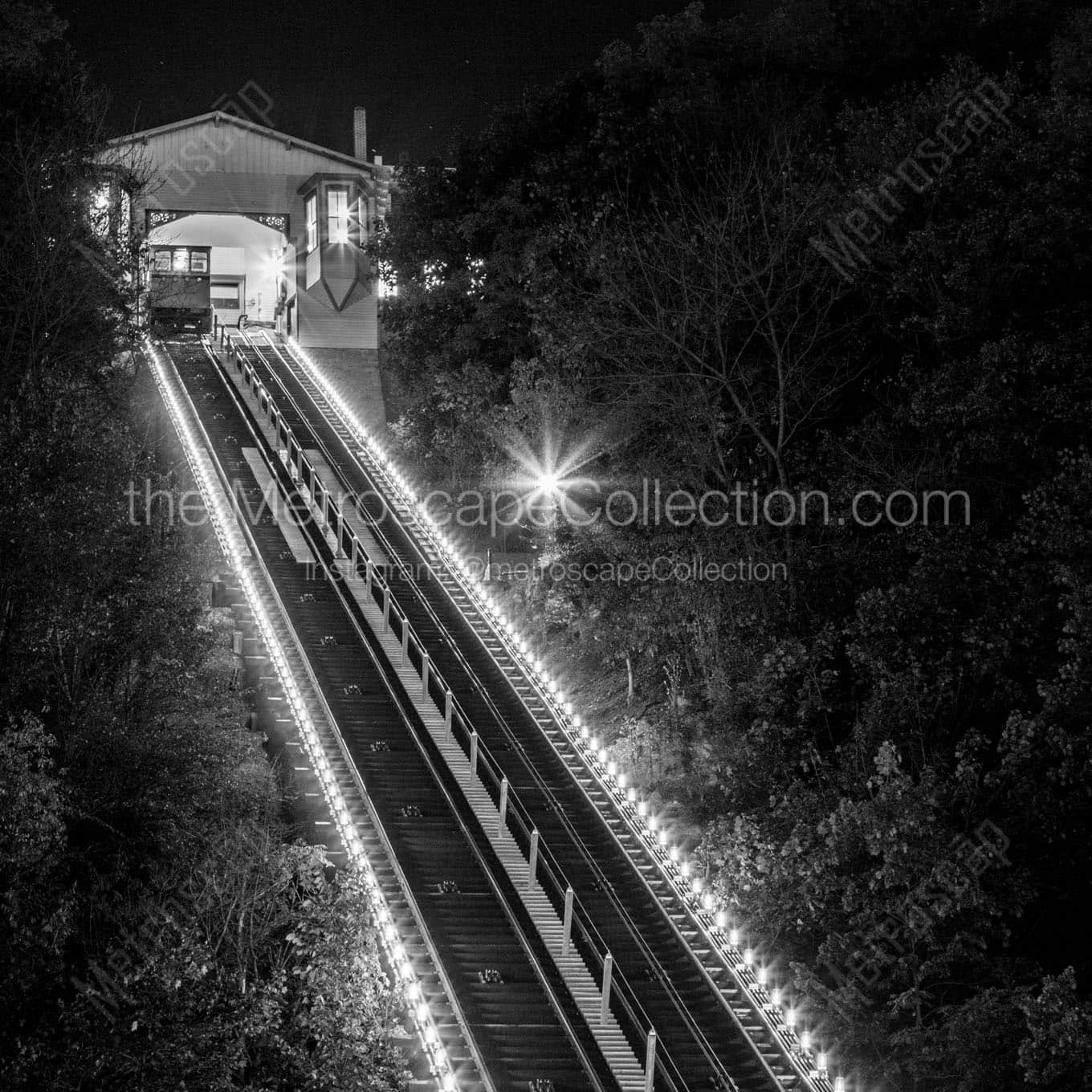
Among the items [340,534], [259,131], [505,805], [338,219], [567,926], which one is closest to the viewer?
[567,926]

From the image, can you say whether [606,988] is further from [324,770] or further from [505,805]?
[324,770]

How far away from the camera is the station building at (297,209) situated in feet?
138

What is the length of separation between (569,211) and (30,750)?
17.2 m

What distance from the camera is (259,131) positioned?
147ft

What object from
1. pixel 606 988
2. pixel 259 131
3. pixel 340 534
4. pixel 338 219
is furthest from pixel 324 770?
pixel 259 131

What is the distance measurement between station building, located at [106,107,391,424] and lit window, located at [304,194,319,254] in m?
0.04

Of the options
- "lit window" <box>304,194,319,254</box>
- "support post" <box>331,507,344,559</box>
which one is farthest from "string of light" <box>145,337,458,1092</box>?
"lit window" <box>304,194,319,254</box>

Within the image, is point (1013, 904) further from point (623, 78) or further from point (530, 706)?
point (623, 78)

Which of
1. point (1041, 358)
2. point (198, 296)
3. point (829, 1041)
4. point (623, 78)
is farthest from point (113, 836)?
point (198, 296)

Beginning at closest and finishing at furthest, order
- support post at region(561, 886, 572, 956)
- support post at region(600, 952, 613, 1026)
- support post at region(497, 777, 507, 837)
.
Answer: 1. support post at region(600, 952, 613, 1026)
2. support post at region(561, 886, 572, 956)
3. support post at region(497, 777, 507, 837)

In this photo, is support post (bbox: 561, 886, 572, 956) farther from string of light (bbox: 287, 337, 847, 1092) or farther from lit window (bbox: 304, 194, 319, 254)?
lit window (bbox: 304, 194, 319, 254)

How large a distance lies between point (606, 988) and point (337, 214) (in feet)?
103

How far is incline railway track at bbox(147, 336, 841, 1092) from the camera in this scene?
15.5 m

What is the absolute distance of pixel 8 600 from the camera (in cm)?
1942
